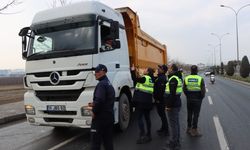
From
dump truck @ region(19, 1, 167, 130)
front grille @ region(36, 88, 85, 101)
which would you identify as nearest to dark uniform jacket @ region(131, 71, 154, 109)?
dump truck @ region(19, 1, 167, 130)

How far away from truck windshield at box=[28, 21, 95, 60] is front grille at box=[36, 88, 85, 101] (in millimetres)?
794

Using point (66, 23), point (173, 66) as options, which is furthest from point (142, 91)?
point (66, 23)

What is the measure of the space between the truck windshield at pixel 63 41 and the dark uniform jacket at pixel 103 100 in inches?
76.4

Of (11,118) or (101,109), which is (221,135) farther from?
(11,118)

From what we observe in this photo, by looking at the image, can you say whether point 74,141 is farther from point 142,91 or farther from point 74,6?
point 74,6

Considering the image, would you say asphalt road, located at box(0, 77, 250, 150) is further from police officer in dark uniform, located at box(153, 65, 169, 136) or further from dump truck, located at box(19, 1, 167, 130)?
dump truck, located at box(19, 1, 167, 130)

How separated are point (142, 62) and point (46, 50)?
3853mm

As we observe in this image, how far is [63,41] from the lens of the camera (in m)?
7.07

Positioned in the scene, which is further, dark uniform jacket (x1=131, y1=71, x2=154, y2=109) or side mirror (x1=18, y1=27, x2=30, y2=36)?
side mirror (x1=18, y1=27, x2=30, y2=36)

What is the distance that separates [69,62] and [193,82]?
300 centimetres

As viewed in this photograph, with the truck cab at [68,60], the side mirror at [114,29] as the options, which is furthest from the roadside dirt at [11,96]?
the side mirror at [114,29]

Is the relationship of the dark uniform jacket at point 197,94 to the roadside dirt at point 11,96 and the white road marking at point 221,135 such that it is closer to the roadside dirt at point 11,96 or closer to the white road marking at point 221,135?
the white road marking at point 221,135

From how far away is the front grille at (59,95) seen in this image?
6801 mm

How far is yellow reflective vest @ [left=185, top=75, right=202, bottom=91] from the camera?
7.58 metres
